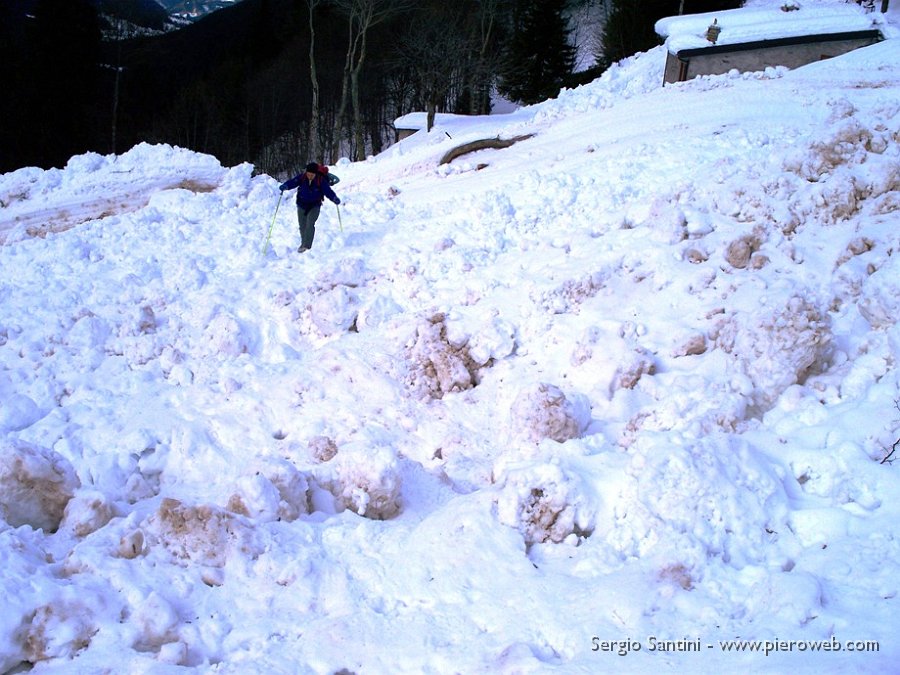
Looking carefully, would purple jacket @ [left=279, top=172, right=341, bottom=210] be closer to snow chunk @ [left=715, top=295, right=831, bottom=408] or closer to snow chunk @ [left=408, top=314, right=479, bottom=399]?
snow chunk @ [left=408, top=314, right=479, bottom=399]

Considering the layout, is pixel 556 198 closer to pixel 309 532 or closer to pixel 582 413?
pixel 582 413

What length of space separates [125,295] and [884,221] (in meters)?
9.75

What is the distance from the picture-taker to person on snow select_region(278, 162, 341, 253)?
10.4 meters

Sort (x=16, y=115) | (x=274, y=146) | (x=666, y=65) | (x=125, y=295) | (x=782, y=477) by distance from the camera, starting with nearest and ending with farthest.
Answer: (x=782, y=477)
(x=125, y=295)
(x=666, y=65)
(x=16, y=115)
(x=274, y=146)

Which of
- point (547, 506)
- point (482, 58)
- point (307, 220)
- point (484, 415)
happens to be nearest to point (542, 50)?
point (482, 58)

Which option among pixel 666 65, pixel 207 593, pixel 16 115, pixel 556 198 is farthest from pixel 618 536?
A: pixel 16 115

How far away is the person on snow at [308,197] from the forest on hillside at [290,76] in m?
16.3

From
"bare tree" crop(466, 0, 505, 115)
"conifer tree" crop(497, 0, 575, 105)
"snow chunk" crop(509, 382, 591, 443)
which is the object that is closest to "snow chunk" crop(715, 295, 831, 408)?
"snow chunk" crop(509, 382, 591, 443)

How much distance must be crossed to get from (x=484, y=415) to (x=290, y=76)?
109 feet

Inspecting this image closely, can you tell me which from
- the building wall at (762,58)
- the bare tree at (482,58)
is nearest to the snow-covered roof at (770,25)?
the building wall at (762,58)

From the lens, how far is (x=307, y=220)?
10.5 meters

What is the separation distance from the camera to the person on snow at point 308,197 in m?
10.4

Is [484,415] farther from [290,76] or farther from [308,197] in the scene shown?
[290,76]

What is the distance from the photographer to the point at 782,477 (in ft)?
18.2
